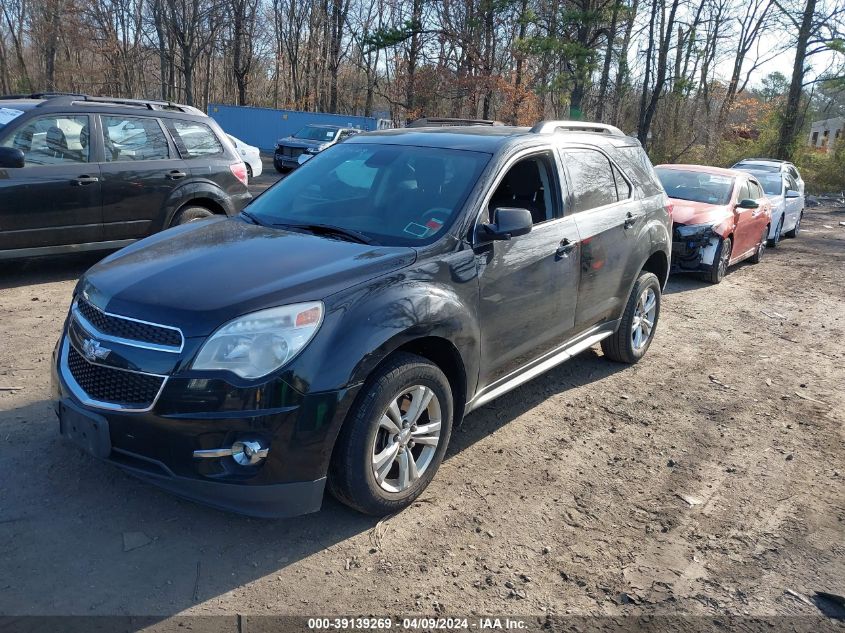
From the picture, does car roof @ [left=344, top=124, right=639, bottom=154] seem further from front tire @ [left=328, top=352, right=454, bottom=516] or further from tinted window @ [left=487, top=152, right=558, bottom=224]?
front tire @ [left=328, top=352, right=454, bottom=516]

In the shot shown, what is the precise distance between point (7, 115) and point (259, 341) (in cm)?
568

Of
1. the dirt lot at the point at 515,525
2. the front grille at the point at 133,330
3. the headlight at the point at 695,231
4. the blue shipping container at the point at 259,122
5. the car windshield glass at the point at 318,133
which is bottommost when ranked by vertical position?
the dirt lot at the point at 515,525

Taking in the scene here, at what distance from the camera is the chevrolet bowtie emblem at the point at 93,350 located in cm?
306

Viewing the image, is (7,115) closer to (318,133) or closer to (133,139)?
(133,139)

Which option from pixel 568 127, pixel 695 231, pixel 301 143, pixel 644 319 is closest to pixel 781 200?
pixel 695 231

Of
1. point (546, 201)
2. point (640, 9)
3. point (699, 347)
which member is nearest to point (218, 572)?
A: point (546, 201)

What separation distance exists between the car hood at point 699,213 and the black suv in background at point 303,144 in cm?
1373

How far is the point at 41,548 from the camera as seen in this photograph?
304 cm

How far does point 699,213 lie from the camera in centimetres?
981

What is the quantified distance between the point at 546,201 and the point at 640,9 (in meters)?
27.4

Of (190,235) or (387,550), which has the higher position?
(190,235)

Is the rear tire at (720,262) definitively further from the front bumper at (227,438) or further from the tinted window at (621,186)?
the front bumper at (227,438)

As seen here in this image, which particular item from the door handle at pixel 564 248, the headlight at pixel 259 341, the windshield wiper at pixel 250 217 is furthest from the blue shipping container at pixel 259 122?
the headlight at pixel 259 341

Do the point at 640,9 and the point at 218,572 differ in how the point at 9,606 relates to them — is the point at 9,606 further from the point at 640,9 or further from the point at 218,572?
the point at 640,9
